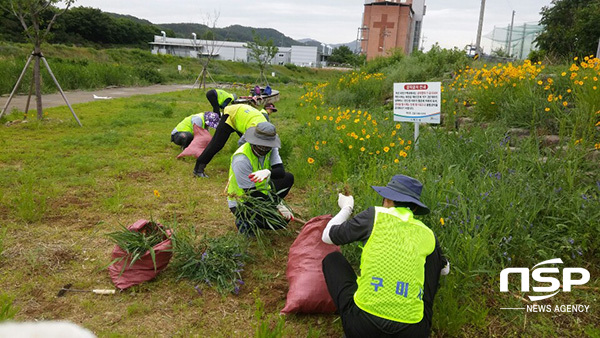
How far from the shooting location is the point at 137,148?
674 centimetres

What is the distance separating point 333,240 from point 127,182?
3.57 metres

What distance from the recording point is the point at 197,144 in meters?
6.24

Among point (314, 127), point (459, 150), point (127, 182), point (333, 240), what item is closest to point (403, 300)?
point (333, 240)

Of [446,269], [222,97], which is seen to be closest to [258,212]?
[446,269]

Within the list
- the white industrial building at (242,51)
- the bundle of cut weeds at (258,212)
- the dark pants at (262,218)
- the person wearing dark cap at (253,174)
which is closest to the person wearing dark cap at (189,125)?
the dark pants at (262,218)

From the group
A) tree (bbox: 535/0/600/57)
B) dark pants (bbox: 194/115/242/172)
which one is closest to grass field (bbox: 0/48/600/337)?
dark pants (bbox: 194/115/242/172)

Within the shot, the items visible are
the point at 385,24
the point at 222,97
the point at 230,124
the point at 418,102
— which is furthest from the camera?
the point at 385,24

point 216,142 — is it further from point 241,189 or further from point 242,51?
point 242,51

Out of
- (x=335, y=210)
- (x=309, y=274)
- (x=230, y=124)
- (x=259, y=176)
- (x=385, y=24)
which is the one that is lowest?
(x=309, y=274)

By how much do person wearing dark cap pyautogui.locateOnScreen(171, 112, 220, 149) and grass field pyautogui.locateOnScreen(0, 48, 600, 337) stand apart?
47cm

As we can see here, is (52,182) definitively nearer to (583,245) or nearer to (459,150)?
(459,150)

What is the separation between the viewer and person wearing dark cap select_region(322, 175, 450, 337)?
6.31 ft

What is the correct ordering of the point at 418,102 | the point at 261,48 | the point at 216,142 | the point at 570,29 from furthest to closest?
the point at 261,48
the point at 570,29
the point at 216,142
the point at 418,102

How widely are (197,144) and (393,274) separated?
4.88 meters
